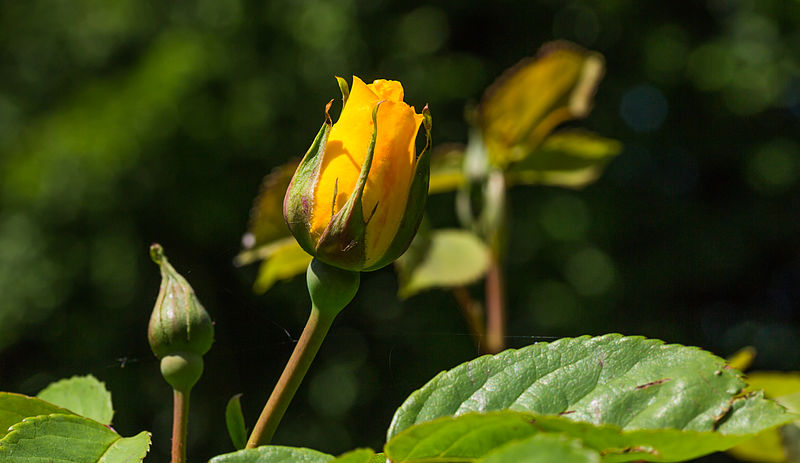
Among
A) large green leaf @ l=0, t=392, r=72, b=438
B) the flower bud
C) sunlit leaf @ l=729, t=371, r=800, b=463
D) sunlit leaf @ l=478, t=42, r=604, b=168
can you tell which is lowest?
sunlit leaf @ l=729, t=371, r=800, b=463

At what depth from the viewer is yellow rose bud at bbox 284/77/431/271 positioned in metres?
0.31

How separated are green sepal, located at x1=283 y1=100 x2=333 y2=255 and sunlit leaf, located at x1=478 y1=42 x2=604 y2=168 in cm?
36

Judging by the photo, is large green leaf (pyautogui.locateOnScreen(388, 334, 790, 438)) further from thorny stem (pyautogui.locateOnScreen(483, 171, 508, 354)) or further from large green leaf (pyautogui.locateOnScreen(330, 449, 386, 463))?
thorny stem (pyautogui.locateOnScreen(483, 171, 508, 354))

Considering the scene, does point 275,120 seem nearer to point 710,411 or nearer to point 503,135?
point 503,135

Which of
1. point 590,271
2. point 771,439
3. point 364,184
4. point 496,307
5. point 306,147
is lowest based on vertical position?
point 590,271

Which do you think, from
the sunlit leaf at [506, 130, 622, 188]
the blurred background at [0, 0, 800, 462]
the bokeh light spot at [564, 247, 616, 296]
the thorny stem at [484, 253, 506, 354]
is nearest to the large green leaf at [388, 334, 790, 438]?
the thorny stem at [484, 253, 506, 354]

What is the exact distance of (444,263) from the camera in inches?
28.0

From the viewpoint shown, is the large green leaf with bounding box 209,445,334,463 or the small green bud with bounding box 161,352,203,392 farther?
the small green bud with bounding box 161,352,203,392

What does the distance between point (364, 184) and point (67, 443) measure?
15 cm

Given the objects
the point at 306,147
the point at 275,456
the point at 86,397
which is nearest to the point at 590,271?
the point at 306,147

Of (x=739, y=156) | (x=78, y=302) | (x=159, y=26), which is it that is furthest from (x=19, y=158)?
(x=739, y=156)

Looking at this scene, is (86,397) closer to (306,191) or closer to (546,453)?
(306,191)

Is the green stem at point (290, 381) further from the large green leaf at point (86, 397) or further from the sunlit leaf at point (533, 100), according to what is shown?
the sunlit leaf at point (533, 100)

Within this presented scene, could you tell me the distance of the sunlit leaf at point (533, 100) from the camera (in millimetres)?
682
